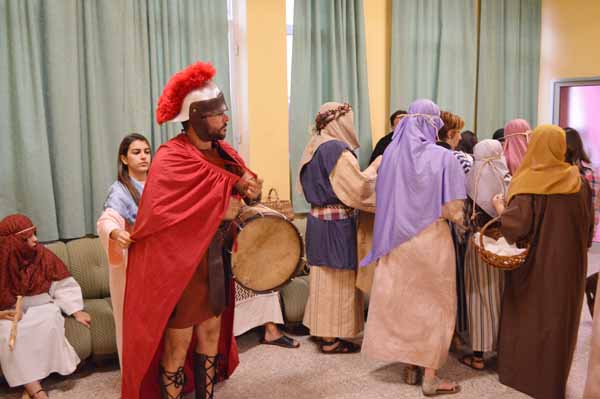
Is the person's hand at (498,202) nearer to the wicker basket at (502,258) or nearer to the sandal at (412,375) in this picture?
the wicker basket at (502,258)

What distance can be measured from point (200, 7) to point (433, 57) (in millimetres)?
2504

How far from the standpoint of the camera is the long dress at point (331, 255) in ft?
11.5

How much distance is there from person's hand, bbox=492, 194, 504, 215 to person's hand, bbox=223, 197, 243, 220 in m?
1.43

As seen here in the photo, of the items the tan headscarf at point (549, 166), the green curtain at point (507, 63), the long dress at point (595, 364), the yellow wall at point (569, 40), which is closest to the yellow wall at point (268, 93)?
the tan headscarf at point (549, 166)

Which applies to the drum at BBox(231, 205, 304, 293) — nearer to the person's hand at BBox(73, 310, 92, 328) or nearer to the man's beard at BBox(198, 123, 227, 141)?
the man's beard at BBox(198, 123, 227, 141)

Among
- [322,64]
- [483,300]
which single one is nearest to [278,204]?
[322,64]

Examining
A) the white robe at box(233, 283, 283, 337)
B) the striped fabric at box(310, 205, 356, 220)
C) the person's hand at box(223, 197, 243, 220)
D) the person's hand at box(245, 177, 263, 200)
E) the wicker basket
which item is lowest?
the white robe at box(233, 283, 283, 337)

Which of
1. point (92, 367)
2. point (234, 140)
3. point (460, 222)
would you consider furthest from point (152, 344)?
point (234, 140)

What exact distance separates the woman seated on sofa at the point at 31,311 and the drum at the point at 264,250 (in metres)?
1.32

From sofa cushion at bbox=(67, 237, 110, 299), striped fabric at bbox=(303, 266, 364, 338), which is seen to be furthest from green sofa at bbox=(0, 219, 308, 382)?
striped fabric at bbox=(303, 266, 364, 338)

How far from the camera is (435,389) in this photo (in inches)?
122

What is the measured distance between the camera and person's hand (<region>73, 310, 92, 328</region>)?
327 centimetres

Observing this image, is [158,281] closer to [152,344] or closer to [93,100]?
[152,344]

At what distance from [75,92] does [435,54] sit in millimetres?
3492
